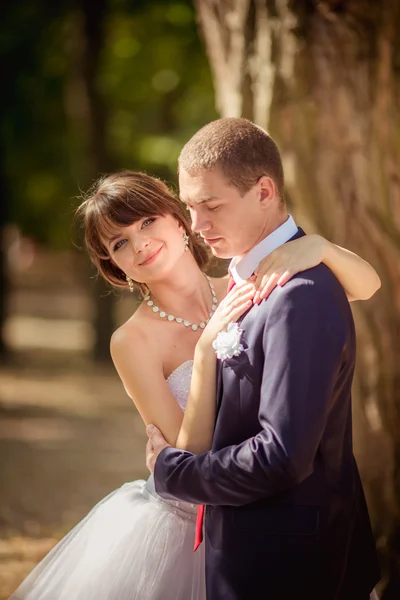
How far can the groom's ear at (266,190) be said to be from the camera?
2.46 metres

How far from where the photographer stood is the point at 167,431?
9.60ft

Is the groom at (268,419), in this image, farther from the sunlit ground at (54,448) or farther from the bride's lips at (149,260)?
the sunlit ground at (54,448)

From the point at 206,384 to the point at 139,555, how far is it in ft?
3.11

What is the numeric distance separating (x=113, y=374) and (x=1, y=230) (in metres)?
3.63

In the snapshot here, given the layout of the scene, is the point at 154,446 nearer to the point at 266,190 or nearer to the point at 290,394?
the point at 290,394

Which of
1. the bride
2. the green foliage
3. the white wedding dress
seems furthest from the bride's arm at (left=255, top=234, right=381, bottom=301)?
the green foliage

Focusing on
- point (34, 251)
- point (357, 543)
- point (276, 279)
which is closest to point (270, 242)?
point (276, 279)

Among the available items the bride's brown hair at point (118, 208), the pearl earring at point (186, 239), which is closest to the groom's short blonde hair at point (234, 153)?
the bride's brown hair at point (118, 208)

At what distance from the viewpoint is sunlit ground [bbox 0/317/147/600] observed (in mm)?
6914

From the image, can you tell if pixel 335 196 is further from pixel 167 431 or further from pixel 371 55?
pixel 167 431

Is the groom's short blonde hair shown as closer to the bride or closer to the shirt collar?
the shirt collar

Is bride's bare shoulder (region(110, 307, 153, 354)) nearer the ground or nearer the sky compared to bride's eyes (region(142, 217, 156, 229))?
nearer the ground

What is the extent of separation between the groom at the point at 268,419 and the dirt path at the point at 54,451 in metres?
3.38

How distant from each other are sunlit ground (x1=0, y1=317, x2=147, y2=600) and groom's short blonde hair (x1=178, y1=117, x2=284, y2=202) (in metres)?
3.85
